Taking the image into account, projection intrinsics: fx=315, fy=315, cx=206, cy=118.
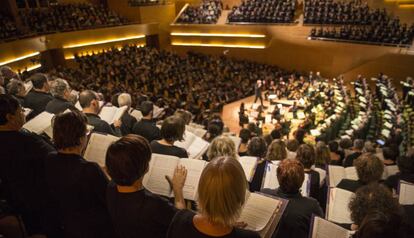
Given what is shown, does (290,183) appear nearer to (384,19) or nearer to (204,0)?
(384,19)

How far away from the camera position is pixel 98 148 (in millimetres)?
2668

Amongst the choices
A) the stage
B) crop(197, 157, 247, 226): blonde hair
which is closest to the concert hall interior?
crop(197, 157, 247, 226): blonde hair

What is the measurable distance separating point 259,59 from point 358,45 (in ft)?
18.1

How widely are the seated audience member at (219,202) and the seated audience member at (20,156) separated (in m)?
1.37

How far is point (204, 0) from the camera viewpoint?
21.5 meters

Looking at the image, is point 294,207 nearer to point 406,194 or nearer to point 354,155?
point 406,194

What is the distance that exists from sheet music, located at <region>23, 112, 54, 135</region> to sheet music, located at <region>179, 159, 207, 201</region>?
5.52 feet

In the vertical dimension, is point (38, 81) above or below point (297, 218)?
above

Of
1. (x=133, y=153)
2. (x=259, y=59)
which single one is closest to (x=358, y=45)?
(x=259, y=59)

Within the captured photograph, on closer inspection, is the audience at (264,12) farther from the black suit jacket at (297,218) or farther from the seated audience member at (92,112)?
the black suit jacket at (297,218)

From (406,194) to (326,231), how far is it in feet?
4.46

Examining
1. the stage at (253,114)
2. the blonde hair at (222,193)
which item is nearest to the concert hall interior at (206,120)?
the blonde hair at (222,193)

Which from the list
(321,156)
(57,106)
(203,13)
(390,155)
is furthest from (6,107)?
(203,13)

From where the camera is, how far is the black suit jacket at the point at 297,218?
2.20 metres
